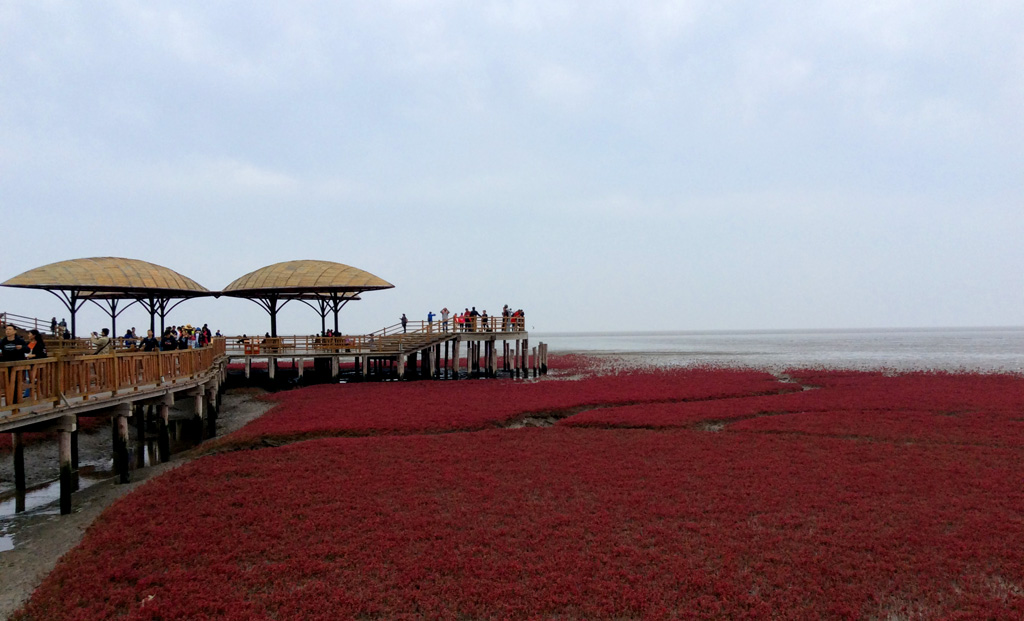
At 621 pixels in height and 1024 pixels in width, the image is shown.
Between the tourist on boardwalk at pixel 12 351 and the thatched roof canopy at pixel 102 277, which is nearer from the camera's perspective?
the tourist on boardwalk at pixel 12 351

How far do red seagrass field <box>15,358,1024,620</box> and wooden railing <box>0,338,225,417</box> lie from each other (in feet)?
9.41

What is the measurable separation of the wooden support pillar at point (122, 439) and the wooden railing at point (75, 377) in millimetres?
620

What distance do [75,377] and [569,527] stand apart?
482 inches

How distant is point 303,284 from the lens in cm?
3603

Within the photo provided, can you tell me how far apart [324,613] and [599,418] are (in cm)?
1634

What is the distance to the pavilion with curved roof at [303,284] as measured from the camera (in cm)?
3631

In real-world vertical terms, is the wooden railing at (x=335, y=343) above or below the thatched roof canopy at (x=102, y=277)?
below

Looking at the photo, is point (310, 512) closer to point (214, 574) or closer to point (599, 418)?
point (214, 574)

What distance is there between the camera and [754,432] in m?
20.7

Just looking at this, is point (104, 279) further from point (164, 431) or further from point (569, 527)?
point (569, 527)

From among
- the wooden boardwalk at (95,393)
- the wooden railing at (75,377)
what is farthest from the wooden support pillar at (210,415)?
the wooden railing at (75,377)

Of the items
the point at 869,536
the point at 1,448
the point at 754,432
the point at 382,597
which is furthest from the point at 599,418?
the point at 1,448

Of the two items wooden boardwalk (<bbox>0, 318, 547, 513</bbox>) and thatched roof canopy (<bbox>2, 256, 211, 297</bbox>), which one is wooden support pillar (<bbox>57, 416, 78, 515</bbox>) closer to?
wooden boardwalk (<bbox>0, 318, 547, 513</bbox>)

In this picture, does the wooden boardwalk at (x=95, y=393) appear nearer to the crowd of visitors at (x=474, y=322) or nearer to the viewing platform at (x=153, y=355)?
the viewing platform at (x=153, y=355)
